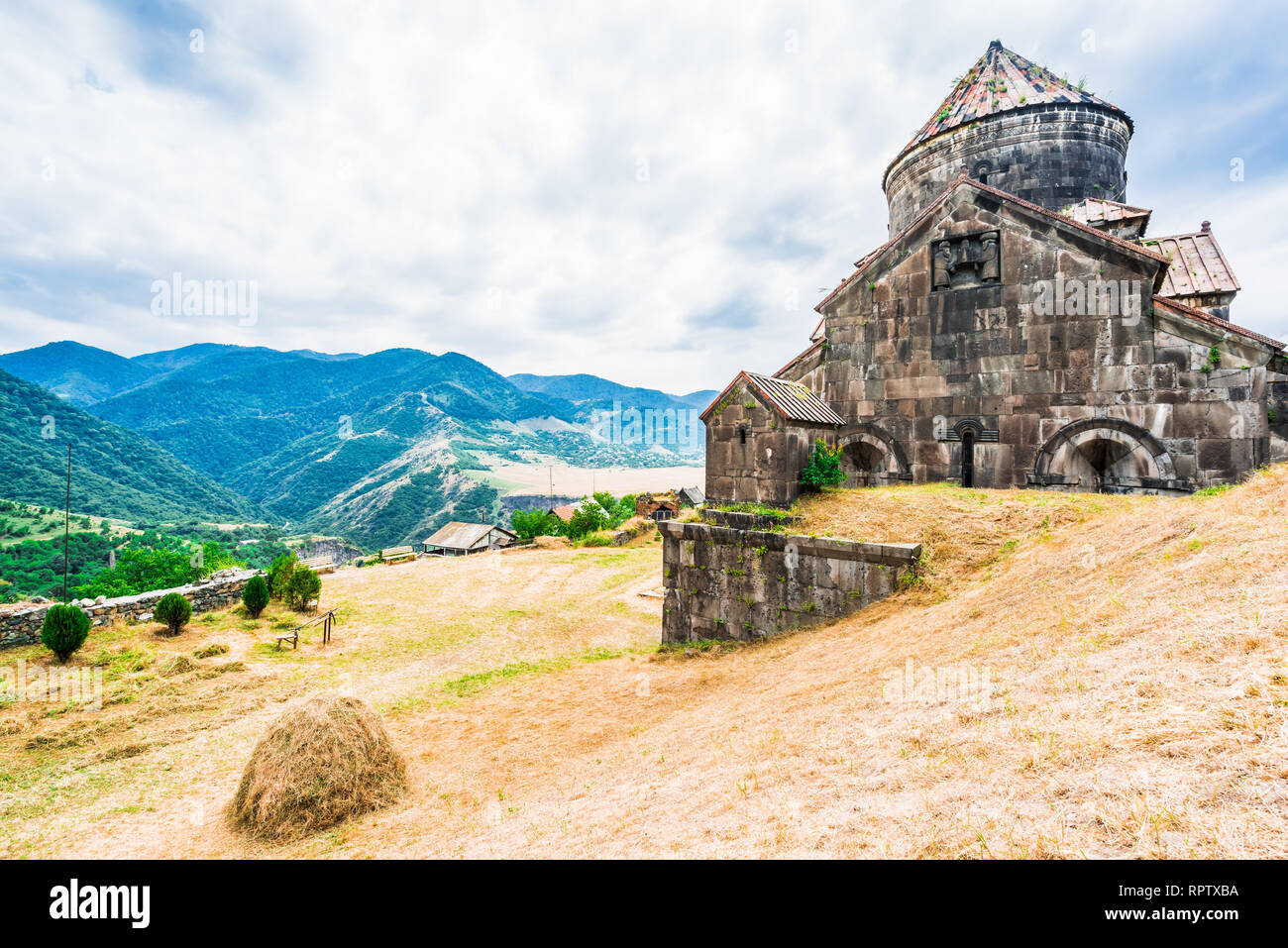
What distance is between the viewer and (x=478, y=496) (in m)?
116

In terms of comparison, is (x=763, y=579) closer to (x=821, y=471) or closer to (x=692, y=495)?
(x=821, y=471)

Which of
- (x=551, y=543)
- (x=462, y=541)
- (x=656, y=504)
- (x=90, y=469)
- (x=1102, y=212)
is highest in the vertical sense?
(x=1102, y=212)

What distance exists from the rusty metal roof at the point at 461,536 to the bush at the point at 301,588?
25055 millimetres

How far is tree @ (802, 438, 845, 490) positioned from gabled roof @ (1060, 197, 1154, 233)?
9.18 m

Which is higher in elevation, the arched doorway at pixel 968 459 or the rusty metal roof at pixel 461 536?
the arched doorway at pixel 968 459

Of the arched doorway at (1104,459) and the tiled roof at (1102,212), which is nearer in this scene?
the arched doorway at (1104,459)

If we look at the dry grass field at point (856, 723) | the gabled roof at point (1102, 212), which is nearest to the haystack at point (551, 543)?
the dry grass field at point (856, 723)

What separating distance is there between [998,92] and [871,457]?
11928 mm

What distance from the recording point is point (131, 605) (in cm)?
1345

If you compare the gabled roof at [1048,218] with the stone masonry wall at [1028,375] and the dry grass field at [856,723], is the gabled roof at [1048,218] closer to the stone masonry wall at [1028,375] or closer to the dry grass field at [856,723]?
the stone masonry wall at [1028,375]

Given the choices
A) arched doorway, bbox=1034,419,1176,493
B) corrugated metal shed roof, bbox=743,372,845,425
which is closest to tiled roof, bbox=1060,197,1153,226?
arched doorway, bbox=1034,419,1176,493

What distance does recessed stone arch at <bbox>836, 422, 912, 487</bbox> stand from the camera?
451 inches

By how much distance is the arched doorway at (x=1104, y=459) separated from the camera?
9258 mm

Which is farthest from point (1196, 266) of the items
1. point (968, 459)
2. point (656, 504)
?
point (656, 504)
